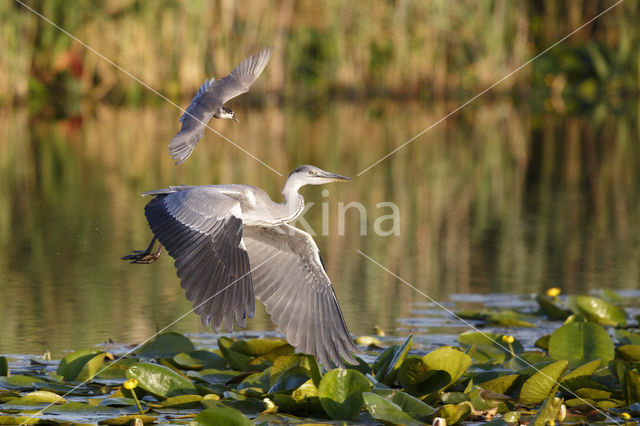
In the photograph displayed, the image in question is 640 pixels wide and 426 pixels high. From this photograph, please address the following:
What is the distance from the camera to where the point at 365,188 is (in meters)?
12.4

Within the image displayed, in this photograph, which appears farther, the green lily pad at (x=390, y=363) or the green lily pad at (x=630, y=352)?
the green lily pad at (x=630, y=352)

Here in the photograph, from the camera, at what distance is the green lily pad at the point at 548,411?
174 inches

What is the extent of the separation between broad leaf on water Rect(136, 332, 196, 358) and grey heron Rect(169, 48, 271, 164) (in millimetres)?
1009

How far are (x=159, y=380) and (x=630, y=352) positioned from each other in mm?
2279

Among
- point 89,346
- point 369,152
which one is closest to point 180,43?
point 369,152

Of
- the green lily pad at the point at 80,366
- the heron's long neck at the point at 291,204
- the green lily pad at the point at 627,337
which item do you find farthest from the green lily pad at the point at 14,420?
the green lily pad at the point at 627,337

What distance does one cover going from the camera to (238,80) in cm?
515

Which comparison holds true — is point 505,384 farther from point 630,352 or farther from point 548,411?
point 630,352

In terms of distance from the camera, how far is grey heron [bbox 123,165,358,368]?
15.0 ft

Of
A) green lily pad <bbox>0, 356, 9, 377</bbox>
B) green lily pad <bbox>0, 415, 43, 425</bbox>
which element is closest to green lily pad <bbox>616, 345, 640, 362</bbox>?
green lily pad <bbox>0, 415, 43, 425</bbox>

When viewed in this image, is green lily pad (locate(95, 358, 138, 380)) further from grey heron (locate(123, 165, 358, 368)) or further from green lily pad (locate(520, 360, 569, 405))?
green lily pad (locate(520, 360, 569, 405))

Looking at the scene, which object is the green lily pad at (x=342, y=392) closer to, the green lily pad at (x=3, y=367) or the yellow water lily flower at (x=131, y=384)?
the yellow water lily flower at (x=131, y=384)

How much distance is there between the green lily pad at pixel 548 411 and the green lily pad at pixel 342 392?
695 mm

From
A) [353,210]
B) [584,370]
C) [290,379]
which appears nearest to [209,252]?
[290,379]
